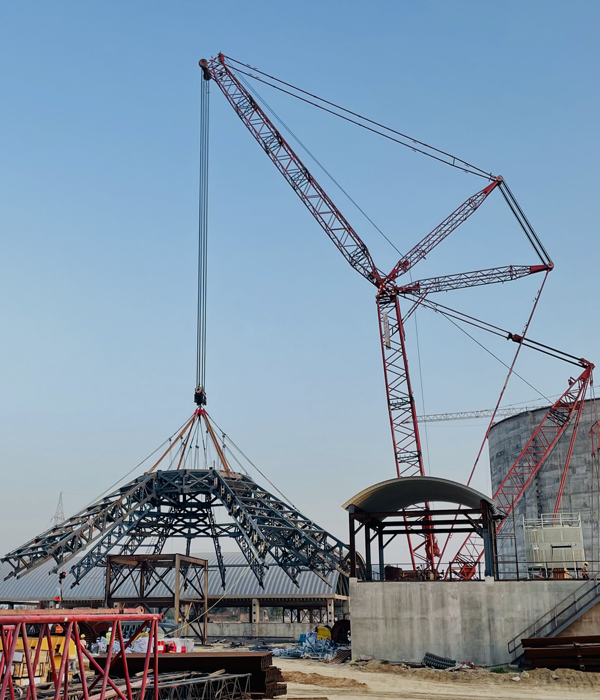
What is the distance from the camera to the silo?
194ft

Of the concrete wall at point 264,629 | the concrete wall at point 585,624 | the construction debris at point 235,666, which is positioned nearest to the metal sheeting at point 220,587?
the concrete wall at point 264,629

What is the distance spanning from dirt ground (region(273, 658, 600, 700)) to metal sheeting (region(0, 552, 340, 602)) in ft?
92.6

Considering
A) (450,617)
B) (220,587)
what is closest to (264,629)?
(220,587)

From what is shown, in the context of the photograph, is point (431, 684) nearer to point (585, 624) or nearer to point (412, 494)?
point (585, 624)

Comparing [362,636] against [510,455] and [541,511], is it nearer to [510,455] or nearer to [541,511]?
[541,511]

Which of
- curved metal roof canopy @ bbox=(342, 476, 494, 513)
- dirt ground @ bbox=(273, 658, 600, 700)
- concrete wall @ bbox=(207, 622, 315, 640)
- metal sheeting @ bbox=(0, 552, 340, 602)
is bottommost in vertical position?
concrete wall @ bbox=(207, 622, 315, 640)

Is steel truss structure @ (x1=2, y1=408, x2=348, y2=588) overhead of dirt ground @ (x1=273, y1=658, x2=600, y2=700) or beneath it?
overhead

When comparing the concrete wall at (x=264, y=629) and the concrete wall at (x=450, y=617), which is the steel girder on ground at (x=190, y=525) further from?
the concrete wall at (x=264, y=629)

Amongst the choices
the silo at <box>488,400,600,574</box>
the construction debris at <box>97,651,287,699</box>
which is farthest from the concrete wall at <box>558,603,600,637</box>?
the silo at <box>488,400,600,574</box>

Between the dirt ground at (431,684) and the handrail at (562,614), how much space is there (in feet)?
11.5

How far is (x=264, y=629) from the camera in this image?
7131 cm

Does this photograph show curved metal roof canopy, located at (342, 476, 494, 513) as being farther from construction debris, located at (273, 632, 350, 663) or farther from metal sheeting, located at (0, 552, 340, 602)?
metal sheeting, located at (0, 552, 340, 602)

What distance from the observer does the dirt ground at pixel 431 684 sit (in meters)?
25.8

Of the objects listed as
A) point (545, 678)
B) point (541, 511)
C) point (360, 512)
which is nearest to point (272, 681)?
point (545, 678)
